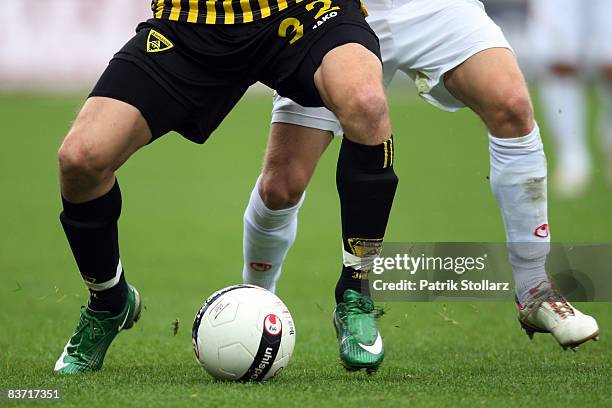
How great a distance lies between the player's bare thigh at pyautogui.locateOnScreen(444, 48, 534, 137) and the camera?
440 cm

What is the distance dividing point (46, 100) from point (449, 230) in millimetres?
12877

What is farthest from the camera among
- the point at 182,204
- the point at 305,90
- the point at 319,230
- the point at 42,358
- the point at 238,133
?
the point at 238,133

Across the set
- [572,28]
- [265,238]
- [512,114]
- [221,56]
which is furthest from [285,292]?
[572,28]

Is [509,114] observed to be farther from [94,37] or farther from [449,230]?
[94,37]

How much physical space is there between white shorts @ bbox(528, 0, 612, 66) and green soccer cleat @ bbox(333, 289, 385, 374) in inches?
242

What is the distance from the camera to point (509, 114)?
14.6 feet

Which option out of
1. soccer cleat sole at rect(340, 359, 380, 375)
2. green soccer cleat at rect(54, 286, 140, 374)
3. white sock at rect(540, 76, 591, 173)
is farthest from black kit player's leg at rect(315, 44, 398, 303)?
white sock at rect(540, 76, 591, 173)

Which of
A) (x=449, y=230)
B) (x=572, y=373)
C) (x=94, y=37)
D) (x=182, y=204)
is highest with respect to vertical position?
(x=572, y=373)

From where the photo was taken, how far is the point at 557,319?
443 cm

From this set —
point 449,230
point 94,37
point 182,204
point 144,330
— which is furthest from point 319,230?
point 94,37

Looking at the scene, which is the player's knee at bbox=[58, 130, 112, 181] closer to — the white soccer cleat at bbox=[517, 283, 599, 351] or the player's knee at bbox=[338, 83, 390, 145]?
the player's knee at bbox=[338, 83, 390, 145]

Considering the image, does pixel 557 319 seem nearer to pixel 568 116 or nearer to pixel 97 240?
pixel 97 240

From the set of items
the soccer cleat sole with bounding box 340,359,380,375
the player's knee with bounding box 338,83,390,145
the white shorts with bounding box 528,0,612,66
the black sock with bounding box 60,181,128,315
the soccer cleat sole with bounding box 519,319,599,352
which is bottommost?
the white shorts with bounding box 528,0,612,66

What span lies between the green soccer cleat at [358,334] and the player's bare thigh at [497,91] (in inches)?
34.3
